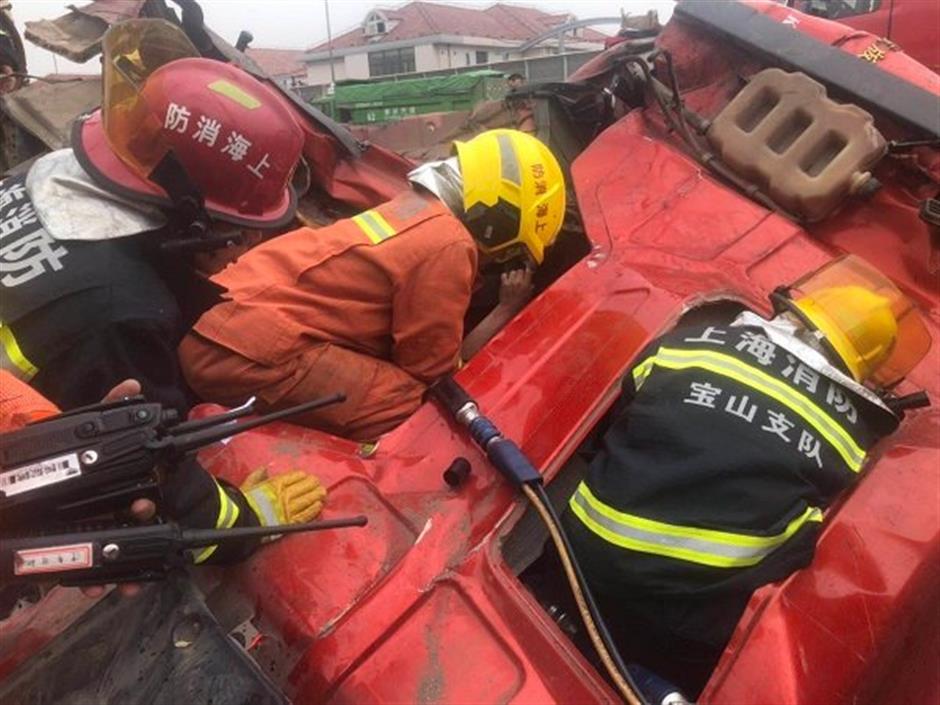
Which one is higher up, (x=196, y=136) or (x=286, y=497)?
(x=196, y=136)

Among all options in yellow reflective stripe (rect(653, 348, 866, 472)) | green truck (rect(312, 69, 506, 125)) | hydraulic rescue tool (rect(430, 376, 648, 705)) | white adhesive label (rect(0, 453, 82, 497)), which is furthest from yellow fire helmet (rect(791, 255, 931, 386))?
green truck (rect(312, 69, 506, 125))

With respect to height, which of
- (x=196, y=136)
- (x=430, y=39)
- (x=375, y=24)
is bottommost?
(x=375, y=24)

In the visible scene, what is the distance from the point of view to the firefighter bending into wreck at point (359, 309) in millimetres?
2162

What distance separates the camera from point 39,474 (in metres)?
1.38

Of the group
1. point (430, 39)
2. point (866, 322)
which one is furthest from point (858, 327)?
point (430, 39)

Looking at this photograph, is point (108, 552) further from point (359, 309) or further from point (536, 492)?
point (359, 309)

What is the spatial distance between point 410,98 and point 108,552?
8.48 m

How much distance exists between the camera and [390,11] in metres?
24.6

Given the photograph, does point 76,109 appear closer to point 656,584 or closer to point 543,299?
point 543,299

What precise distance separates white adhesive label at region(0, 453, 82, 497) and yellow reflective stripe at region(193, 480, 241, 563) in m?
0.32

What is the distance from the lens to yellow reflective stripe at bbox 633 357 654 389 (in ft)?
6.01

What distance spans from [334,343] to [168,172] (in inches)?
24.0

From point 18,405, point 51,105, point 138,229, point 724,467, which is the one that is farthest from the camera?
point 51,105

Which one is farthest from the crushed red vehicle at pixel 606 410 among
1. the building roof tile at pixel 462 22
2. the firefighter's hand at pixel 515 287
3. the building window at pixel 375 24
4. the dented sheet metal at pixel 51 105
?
the building window at pixel 375 24
